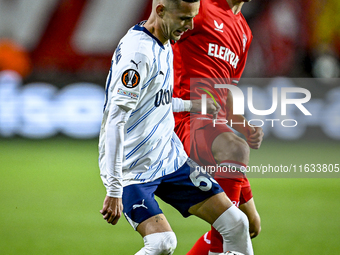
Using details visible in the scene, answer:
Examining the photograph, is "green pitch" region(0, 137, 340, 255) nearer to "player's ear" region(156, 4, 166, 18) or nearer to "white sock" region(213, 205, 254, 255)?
"white sock" region(213, 205, 254, 255)

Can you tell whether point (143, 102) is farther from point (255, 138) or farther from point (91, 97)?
point (91, 97)

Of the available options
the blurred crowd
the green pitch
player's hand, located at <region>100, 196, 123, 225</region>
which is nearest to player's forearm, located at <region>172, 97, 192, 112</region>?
player's hand, located at <region>100, 196, 123, 225</region>

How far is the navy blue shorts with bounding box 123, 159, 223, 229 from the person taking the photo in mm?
2619

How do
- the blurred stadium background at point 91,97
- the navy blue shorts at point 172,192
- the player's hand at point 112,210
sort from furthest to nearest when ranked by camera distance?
the blurred stadium background at point 91,97 → the navy blue shorts at point 172,192 → the player's hand at point 112,210

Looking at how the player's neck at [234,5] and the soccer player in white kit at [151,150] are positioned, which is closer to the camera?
the soccer player in white kit at [151,150]

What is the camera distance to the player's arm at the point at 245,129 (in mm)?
3516

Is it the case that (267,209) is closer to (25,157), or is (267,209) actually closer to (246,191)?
(246,191)

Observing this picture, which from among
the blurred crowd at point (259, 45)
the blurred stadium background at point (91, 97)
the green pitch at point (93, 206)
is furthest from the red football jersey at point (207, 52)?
the blurred crowd at point (259, 45)

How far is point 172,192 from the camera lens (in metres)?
2.83

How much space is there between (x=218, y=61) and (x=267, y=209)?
3.02 m

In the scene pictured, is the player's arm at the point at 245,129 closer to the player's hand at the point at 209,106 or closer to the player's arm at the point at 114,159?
the player's hand at the point at 209,106

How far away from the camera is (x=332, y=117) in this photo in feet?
31.7

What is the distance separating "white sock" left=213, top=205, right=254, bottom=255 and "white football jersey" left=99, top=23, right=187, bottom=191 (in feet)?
1.33

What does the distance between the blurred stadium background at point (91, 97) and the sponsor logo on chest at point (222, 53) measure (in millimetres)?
2570
